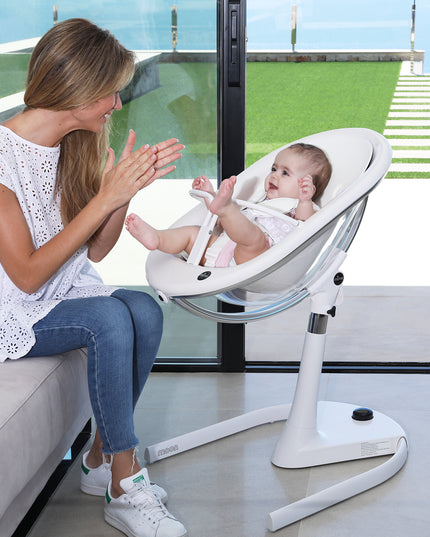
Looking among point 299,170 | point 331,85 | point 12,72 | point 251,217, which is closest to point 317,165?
point 299,170

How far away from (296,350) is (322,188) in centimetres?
103

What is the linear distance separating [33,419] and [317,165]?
2.93 feet

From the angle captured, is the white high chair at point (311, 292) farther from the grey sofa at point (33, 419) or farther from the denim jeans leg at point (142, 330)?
the grey sofa at point (33, 419)

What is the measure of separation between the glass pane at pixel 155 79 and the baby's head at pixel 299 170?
1.96 ft

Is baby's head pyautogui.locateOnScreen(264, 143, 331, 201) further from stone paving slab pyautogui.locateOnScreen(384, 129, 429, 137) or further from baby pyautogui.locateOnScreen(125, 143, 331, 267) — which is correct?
stone paving slab pyautogui.locateOnScreen(384, 129, 429, 137)

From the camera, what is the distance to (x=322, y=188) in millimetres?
1926

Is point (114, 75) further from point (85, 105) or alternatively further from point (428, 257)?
point (428, 257)

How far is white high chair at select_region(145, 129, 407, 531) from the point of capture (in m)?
1.64

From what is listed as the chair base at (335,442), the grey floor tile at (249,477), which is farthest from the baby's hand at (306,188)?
the grey floor tile at (249,477)

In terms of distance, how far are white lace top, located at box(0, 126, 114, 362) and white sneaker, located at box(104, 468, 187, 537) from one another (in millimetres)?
365

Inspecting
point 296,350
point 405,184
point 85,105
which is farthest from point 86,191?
point 405,184

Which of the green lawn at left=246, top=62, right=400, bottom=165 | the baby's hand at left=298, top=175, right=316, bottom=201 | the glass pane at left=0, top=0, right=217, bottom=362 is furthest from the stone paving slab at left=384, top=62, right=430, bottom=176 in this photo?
the baby's hand at left=298, top=175, right=316, bottom=201

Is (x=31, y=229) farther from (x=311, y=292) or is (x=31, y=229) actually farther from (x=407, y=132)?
(x=407, y=132)

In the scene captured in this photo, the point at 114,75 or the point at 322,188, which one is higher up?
the point at 114,75
